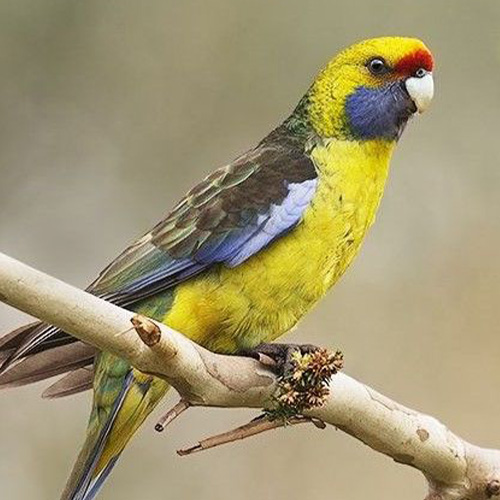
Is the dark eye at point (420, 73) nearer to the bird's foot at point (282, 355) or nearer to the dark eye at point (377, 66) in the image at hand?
the dark eye at point (377, 66)

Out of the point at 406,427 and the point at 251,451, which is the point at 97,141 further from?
the point at 406,427

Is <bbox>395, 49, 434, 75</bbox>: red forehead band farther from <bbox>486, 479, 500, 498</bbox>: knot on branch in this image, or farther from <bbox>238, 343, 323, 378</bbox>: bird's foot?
<bbox>486, 479, 500, 498</bbox>: knot on branch

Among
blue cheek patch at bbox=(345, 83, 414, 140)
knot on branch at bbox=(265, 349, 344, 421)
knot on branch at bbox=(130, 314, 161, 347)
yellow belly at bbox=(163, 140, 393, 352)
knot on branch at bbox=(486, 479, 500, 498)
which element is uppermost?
blue cheek patch at bbox=(345, 83, 414, 140)

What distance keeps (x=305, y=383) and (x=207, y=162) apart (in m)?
2.83

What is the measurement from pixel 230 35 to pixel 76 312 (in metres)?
3.32

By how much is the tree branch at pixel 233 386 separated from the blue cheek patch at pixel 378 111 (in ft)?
2.03

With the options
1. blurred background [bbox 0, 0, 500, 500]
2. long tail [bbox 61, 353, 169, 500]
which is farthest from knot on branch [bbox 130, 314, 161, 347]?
blurred background [bbox 0, 0, 500, 500]

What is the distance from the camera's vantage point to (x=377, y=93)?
8.46ft

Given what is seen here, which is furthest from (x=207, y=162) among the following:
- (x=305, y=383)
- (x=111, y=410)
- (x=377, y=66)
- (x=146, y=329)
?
(x=146, y=329)

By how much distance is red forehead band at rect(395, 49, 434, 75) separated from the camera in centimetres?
255

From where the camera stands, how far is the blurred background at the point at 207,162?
433 cm

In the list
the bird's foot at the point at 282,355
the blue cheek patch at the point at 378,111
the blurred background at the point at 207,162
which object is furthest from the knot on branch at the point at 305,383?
the blurred background at the point at 207,162

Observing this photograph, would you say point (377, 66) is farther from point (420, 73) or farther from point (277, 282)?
point (277, 282)

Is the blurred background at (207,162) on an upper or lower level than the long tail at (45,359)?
upper
